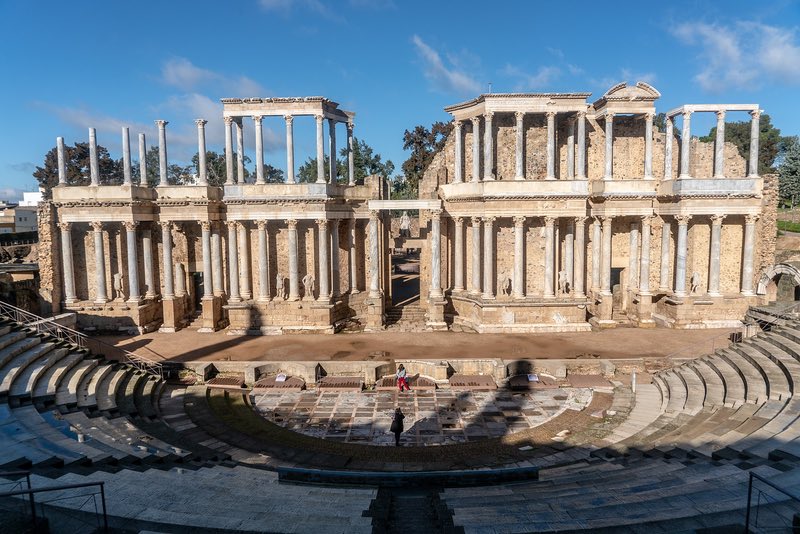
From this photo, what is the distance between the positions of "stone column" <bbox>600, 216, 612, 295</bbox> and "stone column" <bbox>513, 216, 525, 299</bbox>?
14.1 ft

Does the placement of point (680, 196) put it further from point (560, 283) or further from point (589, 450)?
point (589, 450)

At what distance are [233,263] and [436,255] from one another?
1058 cm

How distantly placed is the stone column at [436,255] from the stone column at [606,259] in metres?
8.47

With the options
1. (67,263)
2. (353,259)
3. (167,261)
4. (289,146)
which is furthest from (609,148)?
(67,263)

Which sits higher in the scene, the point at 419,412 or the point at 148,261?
the point at 148,261

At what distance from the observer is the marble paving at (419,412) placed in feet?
52.3

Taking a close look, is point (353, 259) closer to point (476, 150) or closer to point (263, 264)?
point (263, 264)

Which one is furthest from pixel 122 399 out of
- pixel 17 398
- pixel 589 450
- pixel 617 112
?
pixel 617 112

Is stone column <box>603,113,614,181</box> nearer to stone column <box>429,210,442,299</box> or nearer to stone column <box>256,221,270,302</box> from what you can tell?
stone column <box>429,210,442,299</box>

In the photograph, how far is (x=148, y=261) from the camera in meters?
27.8

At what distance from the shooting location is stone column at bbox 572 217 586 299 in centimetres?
2728

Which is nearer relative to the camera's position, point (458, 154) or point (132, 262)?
point (132, 262)

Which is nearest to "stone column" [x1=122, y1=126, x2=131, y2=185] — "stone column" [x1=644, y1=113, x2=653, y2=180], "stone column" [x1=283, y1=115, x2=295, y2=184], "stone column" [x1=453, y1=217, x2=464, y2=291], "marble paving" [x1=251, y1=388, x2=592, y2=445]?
"stone column" [x1=283, y1=115, x2=295, y2=184]

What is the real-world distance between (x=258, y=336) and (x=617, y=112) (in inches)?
841
